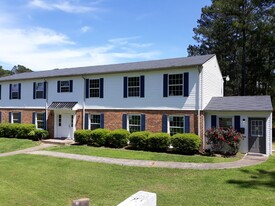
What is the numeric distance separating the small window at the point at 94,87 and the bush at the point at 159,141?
595 centimetres

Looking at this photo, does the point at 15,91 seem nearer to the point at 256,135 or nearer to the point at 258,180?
the point at 256,135

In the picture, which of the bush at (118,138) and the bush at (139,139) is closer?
the bush at (139,139)

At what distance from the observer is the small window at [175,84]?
53.1ft

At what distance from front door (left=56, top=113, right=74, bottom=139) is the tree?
19.5 metres

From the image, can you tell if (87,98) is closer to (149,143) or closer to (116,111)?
(116,111)

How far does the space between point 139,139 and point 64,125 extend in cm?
795

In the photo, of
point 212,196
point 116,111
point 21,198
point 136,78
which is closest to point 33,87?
point 116,111

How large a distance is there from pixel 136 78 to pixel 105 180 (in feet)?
31.2

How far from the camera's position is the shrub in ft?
47.8

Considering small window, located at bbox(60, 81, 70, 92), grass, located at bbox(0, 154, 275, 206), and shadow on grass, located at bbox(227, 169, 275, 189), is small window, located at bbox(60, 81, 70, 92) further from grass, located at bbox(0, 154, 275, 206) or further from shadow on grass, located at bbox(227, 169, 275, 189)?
shadow on grass, located at bbox(227, 169, 275, 189)

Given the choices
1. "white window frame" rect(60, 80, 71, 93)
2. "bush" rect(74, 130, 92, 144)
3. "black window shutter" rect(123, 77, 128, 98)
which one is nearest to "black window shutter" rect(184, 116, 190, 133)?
"black window shutter" rect(123, 77, 128, 98)

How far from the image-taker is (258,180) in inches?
376

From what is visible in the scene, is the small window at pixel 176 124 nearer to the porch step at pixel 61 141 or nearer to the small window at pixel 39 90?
the porch step at pixel 61 141

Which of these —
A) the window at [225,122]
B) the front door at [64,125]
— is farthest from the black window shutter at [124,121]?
the window at [225,122]
